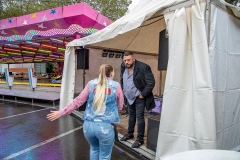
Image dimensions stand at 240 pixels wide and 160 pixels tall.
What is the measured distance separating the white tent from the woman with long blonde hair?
89cm

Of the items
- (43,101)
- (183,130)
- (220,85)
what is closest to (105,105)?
(183,130)

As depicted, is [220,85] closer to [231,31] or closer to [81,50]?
[231,31]

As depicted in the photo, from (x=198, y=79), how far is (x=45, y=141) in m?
3.57

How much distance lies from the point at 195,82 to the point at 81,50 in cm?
507

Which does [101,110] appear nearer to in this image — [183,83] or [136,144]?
[183,83]

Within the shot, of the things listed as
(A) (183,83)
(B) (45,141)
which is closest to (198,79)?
(A) (183,83)

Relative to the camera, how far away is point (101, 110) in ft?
7.02

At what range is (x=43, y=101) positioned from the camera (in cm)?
955

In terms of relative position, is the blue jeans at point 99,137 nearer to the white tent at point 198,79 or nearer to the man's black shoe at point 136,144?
the white tent at point 198,79

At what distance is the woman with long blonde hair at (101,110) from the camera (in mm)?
2125

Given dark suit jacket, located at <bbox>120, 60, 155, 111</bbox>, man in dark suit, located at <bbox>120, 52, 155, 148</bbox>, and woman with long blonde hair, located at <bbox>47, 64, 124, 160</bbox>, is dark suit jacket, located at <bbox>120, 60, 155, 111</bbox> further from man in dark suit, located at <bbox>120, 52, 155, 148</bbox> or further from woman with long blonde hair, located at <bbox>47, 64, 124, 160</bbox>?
woman with long blonde hair, located at <bbox>47, 64, 124, 160</bbox>

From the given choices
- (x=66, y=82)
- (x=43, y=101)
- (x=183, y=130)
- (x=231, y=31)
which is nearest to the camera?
(x=183, y=130)

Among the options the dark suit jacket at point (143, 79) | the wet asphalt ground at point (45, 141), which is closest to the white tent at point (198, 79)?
the dark suit jacket at point (143, 79)

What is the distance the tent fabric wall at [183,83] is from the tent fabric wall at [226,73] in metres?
0.25
